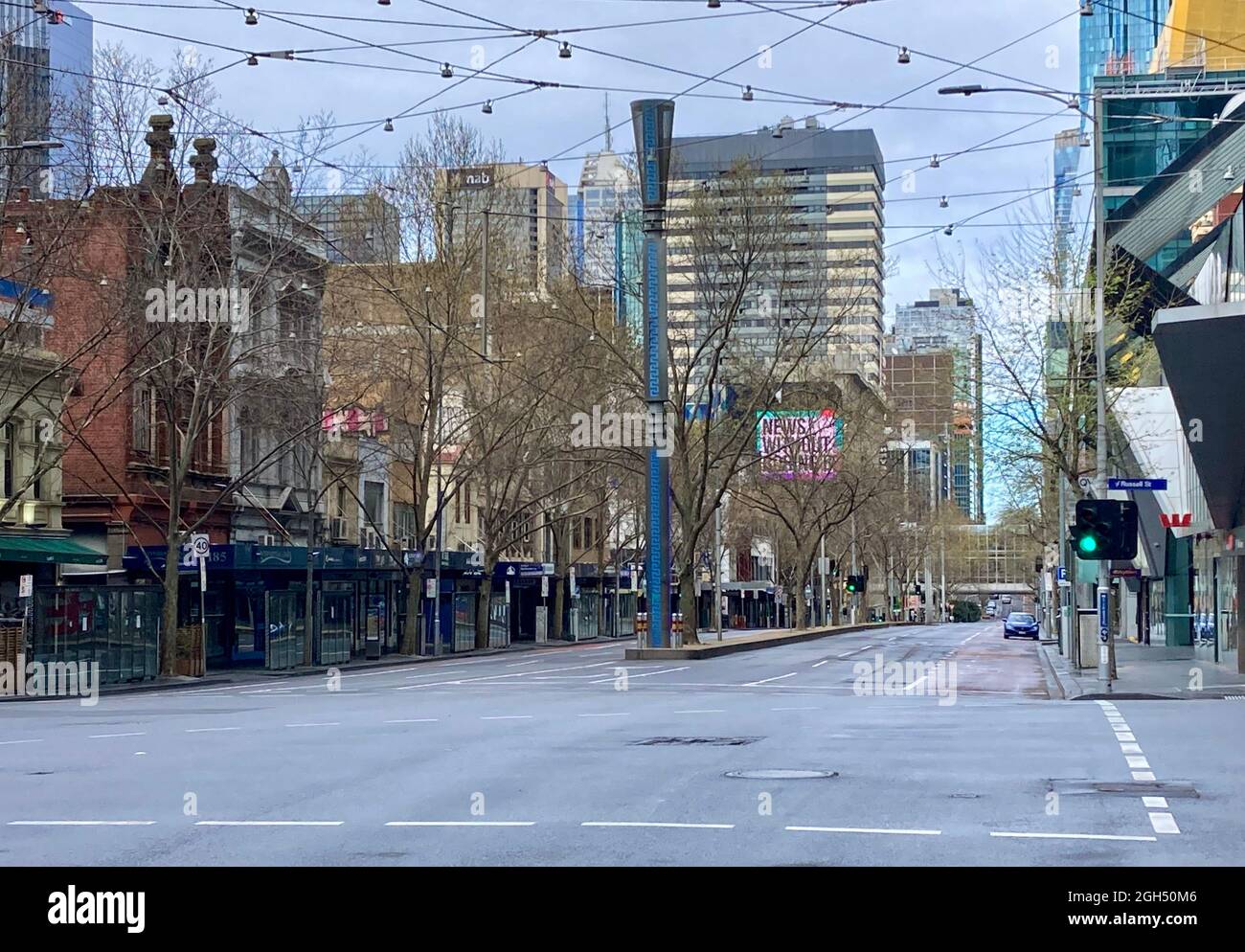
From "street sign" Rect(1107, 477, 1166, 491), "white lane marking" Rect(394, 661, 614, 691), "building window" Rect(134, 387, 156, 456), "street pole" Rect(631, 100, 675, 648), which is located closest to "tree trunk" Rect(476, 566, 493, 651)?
"building window" Rect(134, 387, 156, 456)

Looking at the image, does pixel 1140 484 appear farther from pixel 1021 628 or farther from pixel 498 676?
pixel 1021 628

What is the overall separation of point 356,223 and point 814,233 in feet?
113

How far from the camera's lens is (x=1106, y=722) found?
21281mm

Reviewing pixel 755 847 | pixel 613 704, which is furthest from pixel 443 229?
pixel 755 847

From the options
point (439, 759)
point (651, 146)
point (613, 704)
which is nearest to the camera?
point (439, 759)

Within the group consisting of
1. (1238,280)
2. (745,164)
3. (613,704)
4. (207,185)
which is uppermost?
(745,164)

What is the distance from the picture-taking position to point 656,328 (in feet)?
157

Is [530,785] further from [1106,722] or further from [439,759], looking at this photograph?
[1106,722]

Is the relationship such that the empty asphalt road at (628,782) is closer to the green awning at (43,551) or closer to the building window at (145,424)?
the green awning at (43,551)

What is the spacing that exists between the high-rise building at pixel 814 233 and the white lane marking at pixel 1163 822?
818 inches

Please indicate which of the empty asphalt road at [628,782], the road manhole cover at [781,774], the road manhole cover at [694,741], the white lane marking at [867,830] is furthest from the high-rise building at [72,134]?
the white lane marking at [867,830]

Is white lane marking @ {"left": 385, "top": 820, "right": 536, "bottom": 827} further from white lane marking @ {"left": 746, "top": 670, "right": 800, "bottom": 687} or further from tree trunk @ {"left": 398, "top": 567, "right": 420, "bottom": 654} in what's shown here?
tree trunk @ {"left": 398, "top": 567, "right": 420, "bottom": 654}

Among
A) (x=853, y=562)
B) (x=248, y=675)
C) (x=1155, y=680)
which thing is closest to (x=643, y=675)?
(x=1155, y=680)
